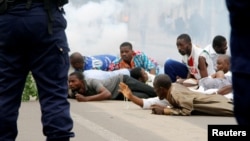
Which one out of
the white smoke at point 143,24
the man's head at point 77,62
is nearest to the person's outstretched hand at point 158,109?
the man's head at point 77,62

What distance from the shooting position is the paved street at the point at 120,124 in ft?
16.9

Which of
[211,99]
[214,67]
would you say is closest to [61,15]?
[211,99]

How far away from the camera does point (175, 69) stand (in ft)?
29.9

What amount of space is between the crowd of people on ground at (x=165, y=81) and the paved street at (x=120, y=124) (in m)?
0.16

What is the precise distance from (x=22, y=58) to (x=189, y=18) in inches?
439

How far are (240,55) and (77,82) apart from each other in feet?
19.4

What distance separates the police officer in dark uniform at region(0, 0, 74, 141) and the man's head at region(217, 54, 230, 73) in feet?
16.0

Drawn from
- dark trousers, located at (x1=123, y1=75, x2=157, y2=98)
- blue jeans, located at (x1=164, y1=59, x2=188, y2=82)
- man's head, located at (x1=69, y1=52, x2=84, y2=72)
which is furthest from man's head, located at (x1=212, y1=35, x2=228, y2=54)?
man's head, located at (x1=69, y1=52, x2=84, y2=72)

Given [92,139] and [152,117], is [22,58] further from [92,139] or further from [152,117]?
[152,117]

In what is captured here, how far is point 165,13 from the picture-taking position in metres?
14.5

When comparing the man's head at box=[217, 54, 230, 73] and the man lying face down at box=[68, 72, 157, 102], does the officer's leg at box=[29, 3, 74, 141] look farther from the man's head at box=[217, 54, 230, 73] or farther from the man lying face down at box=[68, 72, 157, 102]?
the man's head at box=[217, 54, 230, 73]

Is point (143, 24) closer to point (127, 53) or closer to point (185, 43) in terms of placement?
point (127, 53)

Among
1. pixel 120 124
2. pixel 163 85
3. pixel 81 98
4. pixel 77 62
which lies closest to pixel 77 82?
pixel 81 98

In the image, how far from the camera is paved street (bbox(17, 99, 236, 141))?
5137 mm
